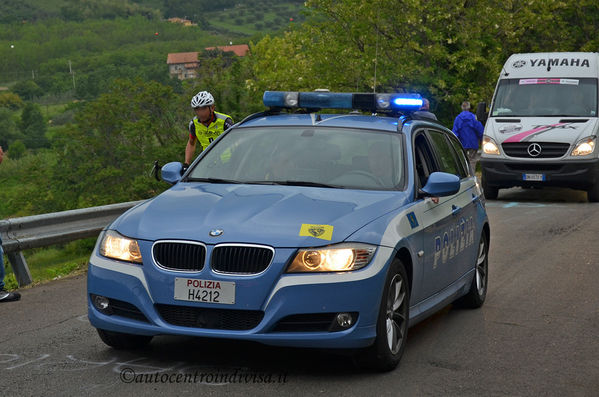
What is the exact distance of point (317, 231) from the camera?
5.41 m

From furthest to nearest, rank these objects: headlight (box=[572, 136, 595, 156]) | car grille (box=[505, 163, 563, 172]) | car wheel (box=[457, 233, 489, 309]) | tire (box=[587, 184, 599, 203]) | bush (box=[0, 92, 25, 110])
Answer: bush (box=[0, 92, 25, 110])
tire (box=[587, 184, 599, 203])
car grille (box=[505, 163, 563, 172])
headlight (box=[572, 136, 595, 156])
car wheel (box=[457, 233, 489, 309])

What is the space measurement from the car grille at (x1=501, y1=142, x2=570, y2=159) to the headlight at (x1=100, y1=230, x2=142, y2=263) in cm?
1352

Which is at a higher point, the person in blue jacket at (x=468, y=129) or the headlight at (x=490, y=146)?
the headlight at (x=490, y=146)

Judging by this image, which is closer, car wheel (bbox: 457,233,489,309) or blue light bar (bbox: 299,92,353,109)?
blue light bar (bbox: 299,92,353,109)

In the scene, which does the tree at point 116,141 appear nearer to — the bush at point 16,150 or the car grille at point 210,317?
the car grille at point 210,317

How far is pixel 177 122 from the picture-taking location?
6450 centimetres

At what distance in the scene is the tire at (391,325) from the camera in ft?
18.2

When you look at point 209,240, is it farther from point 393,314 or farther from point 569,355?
point 569,355

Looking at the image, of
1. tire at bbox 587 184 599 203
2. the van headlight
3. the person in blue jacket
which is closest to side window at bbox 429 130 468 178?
the van headlight

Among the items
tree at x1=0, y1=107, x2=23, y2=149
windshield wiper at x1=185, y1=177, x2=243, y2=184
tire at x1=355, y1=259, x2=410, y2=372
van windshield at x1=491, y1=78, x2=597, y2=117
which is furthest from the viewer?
tree at x1=0, y1=107, x2=23, y2=149

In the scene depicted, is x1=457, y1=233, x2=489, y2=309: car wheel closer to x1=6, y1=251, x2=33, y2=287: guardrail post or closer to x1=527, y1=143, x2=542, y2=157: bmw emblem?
x1=6, y1=251, x2=33, y2=287: guardrail post

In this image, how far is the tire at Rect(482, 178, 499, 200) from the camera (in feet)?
62.1

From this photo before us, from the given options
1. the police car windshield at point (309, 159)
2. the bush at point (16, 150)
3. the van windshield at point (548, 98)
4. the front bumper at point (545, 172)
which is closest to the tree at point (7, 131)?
the bush at point (16, 150)

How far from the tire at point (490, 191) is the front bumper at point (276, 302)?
13.7 meters
